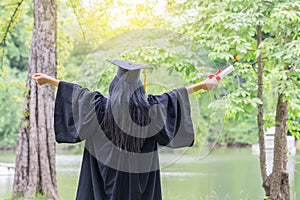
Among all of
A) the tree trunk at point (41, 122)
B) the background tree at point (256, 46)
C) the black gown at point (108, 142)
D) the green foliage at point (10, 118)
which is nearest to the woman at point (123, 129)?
the black gown at point (108, 142)

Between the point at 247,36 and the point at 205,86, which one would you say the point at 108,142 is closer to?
the point at 205,86

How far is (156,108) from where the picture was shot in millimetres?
3566

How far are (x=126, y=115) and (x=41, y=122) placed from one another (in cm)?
333

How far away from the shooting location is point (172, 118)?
3.62 metres

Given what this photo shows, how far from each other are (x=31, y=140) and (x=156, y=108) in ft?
11.3

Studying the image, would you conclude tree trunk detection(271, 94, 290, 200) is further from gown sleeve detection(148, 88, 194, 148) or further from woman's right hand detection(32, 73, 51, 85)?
woman's right hand detection(32, 73, 51, 85)

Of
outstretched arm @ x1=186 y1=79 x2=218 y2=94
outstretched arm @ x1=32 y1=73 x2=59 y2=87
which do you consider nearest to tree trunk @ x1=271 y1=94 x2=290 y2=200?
outstretched arm @ x1=186 y1=79 x2=218 y2=94

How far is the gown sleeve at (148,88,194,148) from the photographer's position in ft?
11.7

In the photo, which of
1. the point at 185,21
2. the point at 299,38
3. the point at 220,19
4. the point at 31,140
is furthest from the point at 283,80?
the point at 31,140

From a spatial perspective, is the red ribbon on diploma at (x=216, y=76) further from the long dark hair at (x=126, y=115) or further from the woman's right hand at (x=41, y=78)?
the woman's right hand at (x=41, y=78)

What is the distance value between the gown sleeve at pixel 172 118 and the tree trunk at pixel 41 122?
3.30 m

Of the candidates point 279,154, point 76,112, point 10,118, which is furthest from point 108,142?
point 10,118

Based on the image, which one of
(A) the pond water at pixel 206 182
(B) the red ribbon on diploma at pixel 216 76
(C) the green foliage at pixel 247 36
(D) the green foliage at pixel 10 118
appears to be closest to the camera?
(B) the red ribbon on diploma at pixel 216 76

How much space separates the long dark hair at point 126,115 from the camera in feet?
11.6
